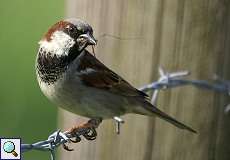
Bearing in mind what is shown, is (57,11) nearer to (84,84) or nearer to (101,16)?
(84,84)

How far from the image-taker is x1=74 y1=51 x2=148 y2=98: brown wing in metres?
4.29

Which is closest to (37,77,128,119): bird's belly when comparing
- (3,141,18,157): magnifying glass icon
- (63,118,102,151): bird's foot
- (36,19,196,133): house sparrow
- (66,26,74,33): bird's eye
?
(36,19,196,133): house sparrow

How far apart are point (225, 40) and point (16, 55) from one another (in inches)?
129

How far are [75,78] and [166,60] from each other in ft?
2.23

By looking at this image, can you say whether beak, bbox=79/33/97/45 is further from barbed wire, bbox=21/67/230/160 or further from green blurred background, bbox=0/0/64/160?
green blurred background, bbox=0/0/64/160

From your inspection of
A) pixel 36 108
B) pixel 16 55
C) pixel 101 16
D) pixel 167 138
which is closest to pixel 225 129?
pixel 167 138

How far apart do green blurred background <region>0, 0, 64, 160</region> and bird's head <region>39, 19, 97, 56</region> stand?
145 centimetres

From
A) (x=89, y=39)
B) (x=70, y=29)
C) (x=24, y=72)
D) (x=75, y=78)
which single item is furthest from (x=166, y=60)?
(x=24, y=72)

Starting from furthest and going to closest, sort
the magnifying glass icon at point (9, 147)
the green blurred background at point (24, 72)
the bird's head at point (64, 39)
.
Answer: the green blurred background at point (24, 72), the bird's head at point (64, 39), the magnifying glass icon at point (9, 147)

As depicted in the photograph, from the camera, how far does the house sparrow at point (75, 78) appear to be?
4215 mm

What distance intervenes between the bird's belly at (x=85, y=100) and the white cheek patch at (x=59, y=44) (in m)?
0.15

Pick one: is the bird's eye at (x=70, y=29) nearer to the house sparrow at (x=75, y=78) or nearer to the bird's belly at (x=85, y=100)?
the house sparrow at (x=75, y=78)

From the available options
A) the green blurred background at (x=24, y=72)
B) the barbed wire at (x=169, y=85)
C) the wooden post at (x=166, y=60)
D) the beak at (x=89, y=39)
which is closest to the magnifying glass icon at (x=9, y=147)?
the barbed wire at (x=169, y=85)

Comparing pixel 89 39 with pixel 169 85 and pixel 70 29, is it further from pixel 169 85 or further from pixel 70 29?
pixel 169 85
